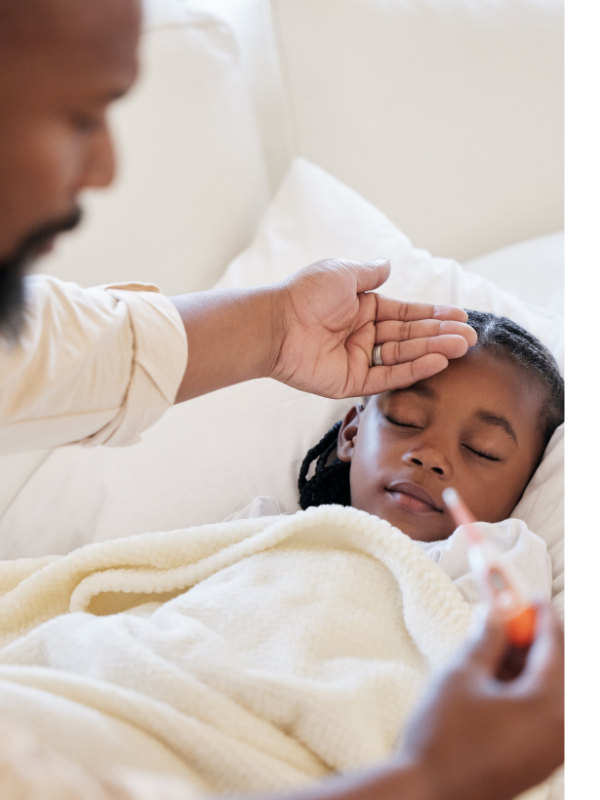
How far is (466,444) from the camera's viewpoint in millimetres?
1181

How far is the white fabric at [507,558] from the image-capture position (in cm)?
Result: 96

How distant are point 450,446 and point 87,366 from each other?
0.57 meters

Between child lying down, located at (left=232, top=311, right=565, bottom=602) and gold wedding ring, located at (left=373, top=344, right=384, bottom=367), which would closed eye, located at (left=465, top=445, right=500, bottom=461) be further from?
gold wedding ring, located at (left=373, top=344, right=384, bottom=367)

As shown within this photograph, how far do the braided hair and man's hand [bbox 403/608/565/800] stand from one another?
83 cm

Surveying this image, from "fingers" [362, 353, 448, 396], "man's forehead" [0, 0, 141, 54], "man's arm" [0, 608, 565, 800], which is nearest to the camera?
"man's arm" [0, 608, 565, 800]

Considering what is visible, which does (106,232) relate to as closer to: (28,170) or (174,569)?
(174,569)

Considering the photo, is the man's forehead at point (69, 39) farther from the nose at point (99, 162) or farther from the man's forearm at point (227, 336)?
the man's forearm at point (227, 336)

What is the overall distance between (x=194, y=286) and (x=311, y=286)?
1.74 ft

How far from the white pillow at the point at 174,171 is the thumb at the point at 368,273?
52 centimetres

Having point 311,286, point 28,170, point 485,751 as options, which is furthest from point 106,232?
point 485,751

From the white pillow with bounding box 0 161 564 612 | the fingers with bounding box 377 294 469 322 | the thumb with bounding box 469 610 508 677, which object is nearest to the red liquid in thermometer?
the thumb with bounding box 469 610 508 677

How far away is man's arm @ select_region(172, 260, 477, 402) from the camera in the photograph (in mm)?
1100

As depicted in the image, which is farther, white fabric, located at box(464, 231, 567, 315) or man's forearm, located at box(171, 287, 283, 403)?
white fabric, located at box(464, 231, 567, 315)

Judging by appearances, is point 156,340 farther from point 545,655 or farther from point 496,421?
point 545,655
